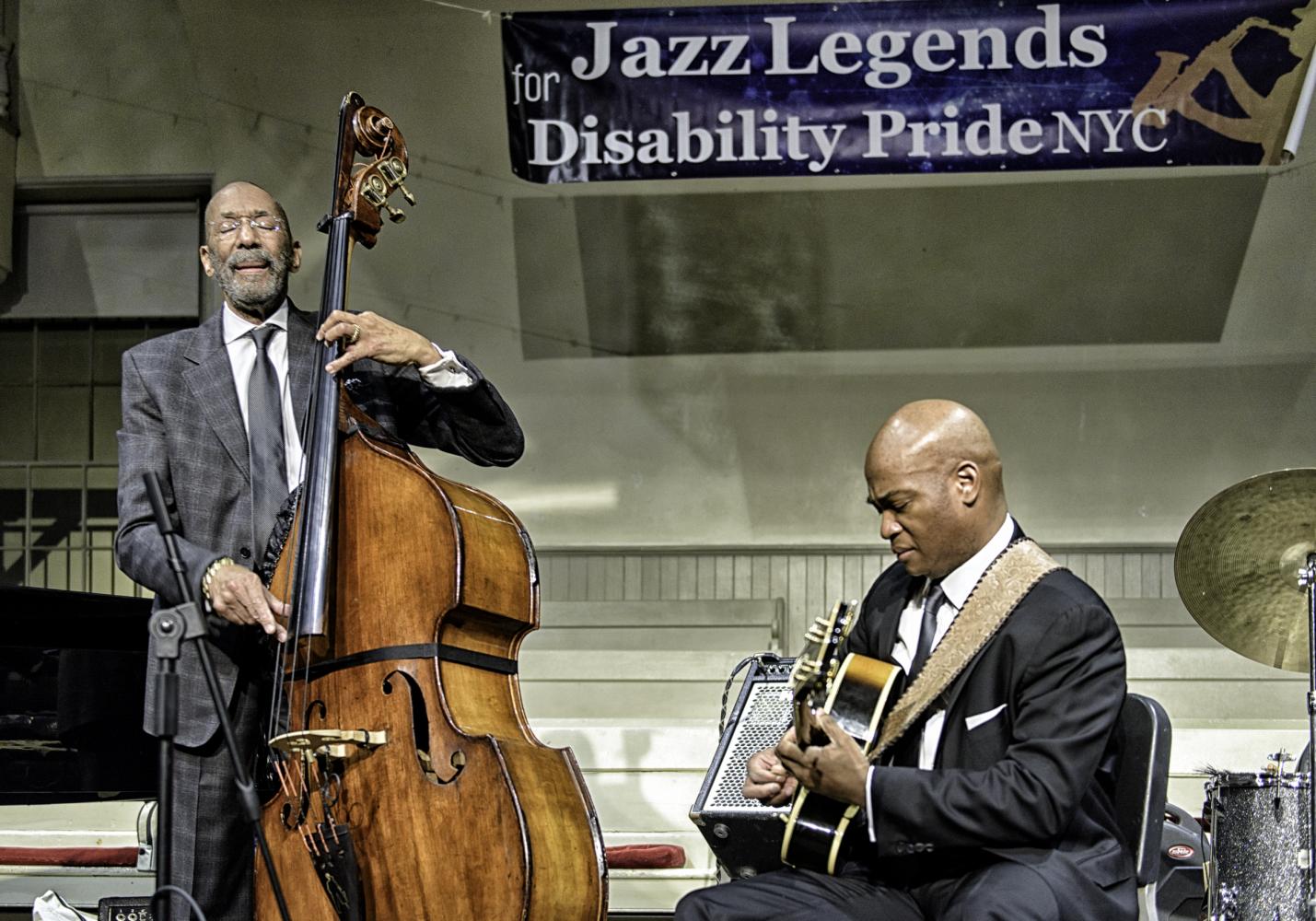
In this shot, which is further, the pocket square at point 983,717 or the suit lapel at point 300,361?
the suit lapel at point 300,361

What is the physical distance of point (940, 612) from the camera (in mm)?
2514

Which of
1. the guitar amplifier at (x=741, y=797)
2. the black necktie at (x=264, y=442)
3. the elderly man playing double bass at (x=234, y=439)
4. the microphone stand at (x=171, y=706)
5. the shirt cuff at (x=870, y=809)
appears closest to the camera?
the microphone stand at (x=171, y=706)

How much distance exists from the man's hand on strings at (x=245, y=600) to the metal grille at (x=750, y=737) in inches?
38.4

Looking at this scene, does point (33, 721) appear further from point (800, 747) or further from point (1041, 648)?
point (1041, 648)

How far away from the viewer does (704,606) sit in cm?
682

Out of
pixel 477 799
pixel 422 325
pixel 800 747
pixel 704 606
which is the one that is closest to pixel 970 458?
pixel 800 747

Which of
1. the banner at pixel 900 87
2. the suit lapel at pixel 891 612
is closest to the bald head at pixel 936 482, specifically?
the suit lapel at pixel 891 612

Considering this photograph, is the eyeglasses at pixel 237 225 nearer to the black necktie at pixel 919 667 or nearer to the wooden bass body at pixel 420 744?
the wooden bass body at pixel 420 744

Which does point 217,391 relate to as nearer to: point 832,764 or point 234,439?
point 234,439

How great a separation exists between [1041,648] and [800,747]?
1.30 feet

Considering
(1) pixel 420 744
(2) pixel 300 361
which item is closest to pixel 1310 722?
(1) pixel 420 744

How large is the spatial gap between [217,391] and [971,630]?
4.80 feet

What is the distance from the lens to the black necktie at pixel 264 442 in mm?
2811

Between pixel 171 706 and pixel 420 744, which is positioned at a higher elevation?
pixel 171 706
